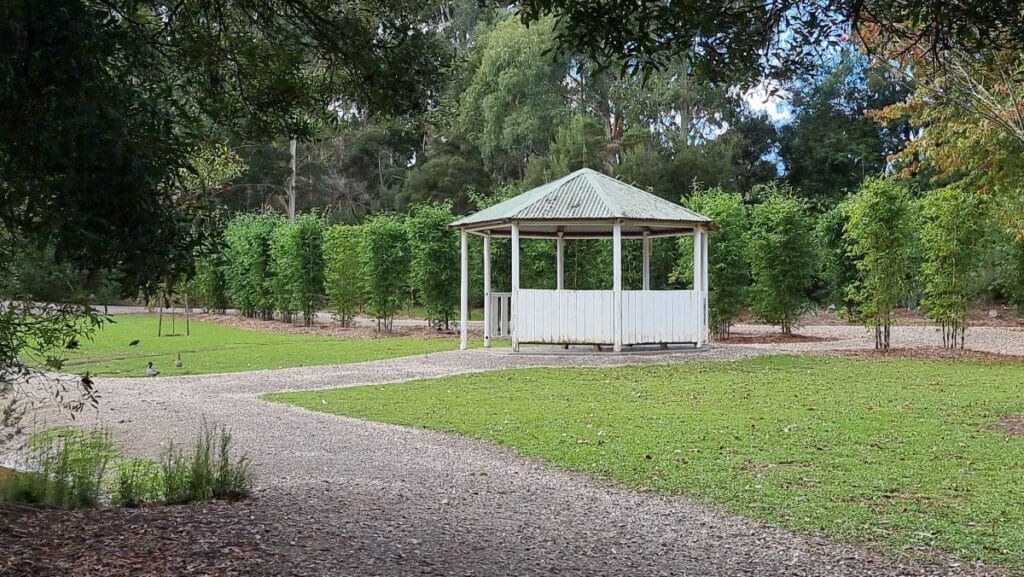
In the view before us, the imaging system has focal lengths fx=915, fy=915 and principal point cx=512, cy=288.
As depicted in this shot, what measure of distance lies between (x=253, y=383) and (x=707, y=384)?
20.5 ft

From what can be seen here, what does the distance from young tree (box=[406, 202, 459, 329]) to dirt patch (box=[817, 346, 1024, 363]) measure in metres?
9.60

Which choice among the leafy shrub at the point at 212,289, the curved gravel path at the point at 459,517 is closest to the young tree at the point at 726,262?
the curved gravel path at the point at 459,517

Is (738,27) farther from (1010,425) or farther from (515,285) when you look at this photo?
(515,285)

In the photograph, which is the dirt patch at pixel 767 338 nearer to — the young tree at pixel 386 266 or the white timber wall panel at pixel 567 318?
the white timber wall panel at pixel 567 318

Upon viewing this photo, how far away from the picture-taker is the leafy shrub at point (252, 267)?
28484 mm

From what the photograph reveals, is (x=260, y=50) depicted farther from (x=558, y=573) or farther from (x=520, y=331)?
(x=520, y=331)

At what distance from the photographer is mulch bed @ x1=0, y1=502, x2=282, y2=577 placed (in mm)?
4027

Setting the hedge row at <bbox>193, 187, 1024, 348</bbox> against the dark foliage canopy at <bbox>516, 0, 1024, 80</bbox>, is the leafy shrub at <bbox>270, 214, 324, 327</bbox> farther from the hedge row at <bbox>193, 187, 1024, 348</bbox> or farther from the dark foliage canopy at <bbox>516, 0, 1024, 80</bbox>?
the dark foliage canopy at <bbox>516, 0, 1024, 80</bbox>

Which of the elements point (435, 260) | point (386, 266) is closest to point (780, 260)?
point (435, 260)

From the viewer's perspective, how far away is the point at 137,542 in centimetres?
444

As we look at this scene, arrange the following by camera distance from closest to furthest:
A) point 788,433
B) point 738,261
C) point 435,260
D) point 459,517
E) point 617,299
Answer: point 459,517
point 788,433
point 617,299
point 738,261
point 435,260

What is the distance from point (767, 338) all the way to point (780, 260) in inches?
70.2

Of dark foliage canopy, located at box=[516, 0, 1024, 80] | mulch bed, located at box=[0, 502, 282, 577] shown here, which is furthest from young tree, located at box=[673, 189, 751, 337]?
mulch bed, located at box=[0, 502, 282, 577]

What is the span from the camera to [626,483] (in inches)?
244
